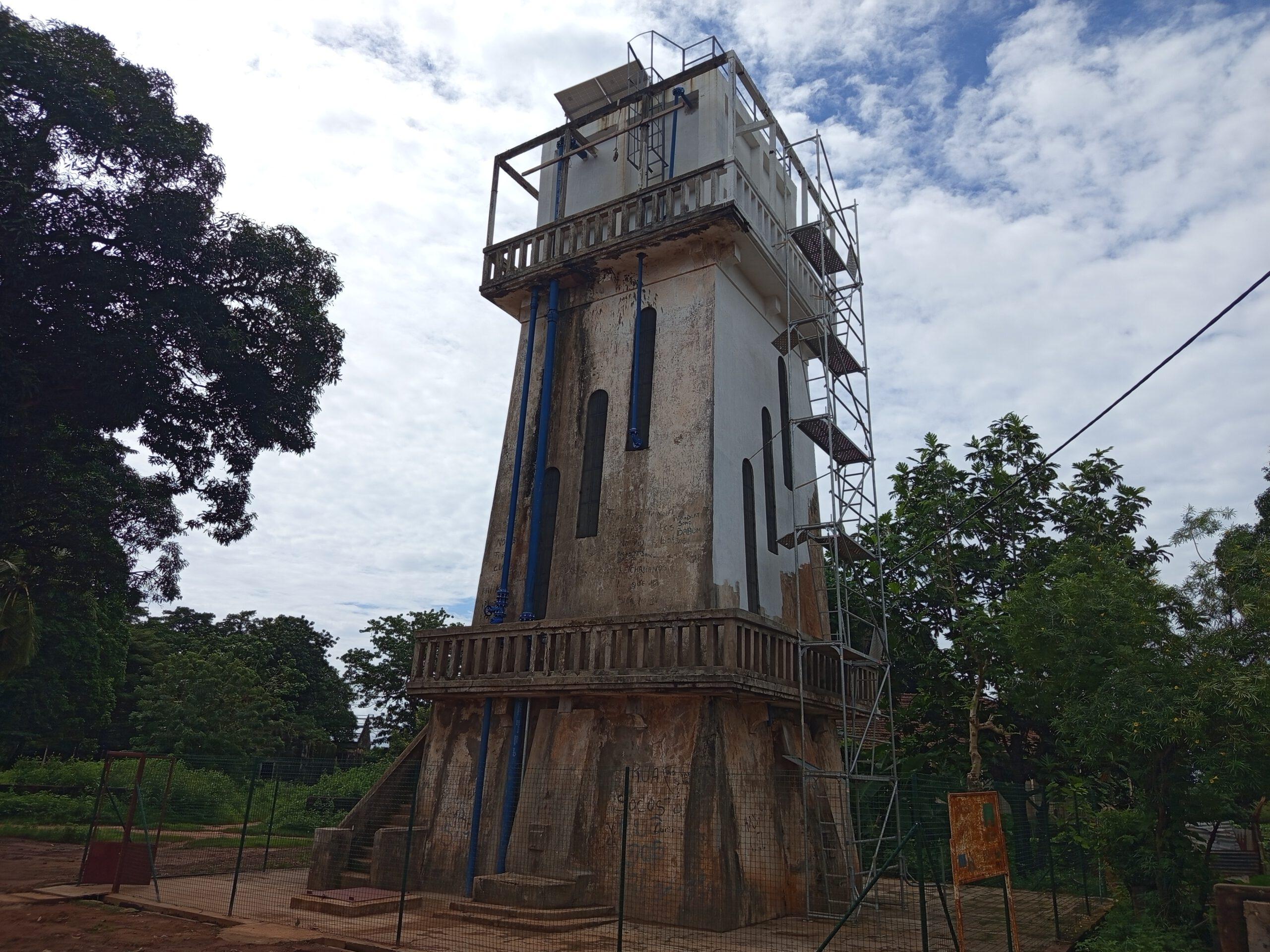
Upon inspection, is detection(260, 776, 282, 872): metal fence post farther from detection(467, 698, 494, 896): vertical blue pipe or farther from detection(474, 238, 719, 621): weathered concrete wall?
detection(474, 238, 719, 621): weathered concrete wall

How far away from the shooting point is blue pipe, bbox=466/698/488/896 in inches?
530

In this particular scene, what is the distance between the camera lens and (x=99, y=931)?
10758 mm

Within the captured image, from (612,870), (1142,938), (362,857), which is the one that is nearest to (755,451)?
(612,870)

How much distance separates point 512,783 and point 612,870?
2435mm

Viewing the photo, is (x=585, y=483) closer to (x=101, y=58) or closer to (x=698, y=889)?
(x=698, y=889)

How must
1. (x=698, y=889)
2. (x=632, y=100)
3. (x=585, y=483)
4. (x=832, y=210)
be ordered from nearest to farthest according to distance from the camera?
(x=698, y=889)
(x=585, y=483)
(x=632, y=100)
(x=832, y=210)

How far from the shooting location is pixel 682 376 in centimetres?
1565

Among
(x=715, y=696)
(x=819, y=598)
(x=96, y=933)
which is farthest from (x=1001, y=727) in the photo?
(x=96, y=933)

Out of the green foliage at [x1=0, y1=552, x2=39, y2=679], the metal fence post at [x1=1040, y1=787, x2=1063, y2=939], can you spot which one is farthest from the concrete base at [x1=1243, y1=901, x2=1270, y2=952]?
the green foliage at [x1=0, y1=552, x2=39, y2=679]

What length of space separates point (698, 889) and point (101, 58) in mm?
18887

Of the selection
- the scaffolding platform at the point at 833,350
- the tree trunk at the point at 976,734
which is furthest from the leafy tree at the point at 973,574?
the scaffolding platform at the point at 833,350

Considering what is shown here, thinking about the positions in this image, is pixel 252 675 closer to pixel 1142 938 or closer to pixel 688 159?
pixel 688 159

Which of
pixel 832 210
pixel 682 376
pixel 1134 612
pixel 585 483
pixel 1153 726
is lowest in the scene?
pixel 1153 726

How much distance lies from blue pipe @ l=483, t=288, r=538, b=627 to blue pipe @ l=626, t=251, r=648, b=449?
2376 mm
